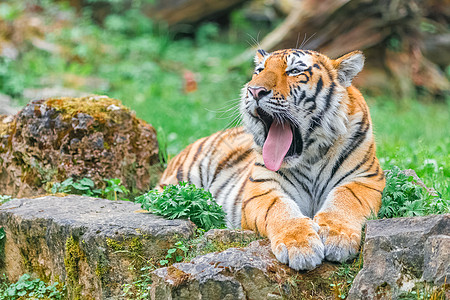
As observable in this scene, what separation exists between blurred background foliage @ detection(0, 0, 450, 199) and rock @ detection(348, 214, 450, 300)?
416 centimetres

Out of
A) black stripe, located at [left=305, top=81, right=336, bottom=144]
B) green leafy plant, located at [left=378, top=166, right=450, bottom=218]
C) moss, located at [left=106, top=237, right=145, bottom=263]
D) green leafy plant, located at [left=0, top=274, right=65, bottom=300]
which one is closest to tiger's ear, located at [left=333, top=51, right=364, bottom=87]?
black stripe, located at [left=305, top=81, right=336, bottom=144]

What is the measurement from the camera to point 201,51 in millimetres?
13211

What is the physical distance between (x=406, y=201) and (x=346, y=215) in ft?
1.65

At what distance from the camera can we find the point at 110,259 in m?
3.35

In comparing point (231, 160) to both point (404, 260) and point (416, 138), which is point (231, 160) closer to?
point (404, 260)

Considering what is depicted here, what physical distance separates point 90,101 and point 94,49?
7378 millimetres

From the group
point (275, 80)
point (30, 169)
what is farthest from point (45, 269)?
point (275, 80)

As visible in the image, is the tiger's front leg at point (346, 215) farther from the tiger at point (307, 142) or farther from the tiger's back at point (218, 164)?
the tiger's back at point (218, 164)

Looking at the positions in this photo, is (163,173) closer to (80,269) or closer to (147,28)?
(80,269)

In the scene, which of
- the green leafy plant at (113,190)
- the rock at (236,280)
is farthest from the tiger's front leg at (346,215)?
the green leafy plant at (113,190)

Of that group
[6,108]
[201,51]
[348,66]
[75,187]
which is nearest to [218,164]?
[75,187]

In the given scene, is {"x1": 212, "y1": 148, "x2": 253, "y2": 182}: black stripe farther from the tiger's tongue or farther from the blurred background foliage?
the blurred background foliage

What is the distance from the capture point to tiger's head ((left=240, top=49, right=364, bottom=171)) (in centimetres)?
344

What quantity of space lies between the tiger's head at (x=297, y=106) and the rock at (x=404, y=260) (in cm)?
94
